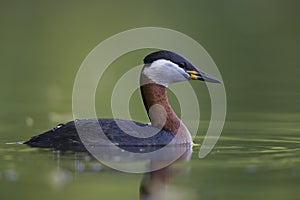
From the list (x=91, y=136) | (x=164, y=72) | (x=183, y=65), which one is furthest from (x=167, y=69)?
(x=91, y=136)

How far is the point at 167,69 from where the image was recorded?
14.9 m

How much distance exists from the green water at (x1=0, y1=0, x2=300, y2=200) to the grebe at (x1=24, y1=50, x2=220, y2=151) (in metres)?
0.43

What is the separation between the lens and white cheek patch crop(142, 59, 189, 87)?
48.4 feet

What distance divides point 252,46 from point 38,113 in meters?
16.0

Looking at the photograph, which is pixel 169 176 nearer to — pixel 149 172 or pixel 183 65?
pixel 149 172

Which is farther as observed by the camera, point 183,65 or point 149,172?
point 183,65

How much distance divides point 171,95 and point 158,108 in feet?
20.5

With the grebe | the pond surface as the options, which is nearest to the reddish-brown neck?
the grebe

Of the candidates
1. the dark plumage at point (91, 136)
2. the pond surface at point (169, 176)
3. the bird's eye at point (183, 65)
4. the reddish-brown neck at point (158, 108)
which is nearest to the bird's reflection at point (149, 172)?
the pond surface at point (169, 176)

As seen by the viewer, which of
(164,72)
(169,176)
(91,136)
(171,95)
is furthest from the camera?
(171,95)

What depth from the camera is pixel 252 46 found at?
33.1 metres

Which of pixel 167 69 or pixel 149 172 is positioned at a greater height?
pixel 167 69

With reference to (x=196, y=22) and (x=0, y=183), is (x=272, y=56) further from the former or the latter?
(x=0, y=183)

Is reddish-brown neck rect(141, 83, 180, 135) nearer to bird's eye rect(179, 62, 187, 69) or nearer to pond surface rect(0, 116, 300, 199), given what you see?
bird's eye rect(179, 62, 187, 69)
